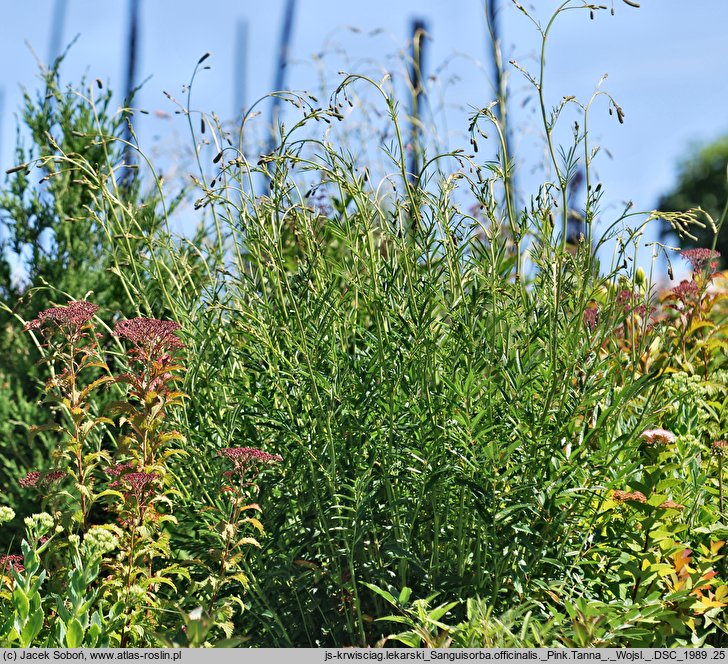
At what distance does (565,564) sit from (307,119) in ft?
4.84

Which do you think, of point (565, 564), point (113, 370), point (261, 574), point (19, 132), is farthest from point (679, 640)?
point (19, 132)

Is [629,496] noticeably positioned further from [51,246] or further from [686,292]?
[51,246]

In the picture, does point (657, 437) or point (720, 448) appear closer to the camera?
point (657, 437)

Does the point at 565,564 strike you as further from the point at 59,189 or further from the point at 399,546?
the point at 59,189

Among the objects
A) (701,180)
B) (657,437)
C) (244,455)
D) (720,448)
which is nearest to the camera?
(244,455)

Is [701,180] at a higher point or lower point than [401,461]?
higher

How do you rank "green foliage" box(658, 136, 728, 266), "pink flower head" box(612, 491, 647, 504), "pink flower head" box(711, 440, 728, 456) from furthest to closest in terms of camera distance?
"green foliage" box(658, 136, 728, 266)
"pink flower head" box(711, 440, 728, 456)
"pink flower head" box(612, 491, 647, 504)

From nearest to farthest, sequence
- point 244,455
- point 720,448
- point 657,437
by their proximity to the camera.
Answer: point 244,455, point 657,437, point 720,448

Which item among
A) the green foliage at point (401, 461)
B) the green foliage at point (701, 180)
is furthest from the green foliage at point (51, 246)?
the green foliage at point (701, 180)

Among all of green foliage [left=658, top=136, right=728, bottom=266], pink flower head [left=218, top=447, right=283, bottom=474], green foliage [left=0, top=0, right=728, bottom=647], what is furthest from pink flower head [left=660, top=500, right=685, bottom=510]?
green foliage [left=658, top=136, right=728, bottom=266]

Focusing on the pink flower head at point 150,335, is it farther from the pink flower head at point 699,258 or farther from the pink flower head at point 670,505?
the pink flower head at point 699,258

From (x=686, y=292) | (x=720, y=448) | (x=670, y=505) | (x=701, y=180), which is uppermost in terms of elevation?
(x=701, y=180)

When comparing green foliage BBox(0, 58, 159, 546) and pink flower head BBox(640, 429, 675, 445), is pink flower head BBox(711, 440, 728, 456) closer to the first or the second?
pink flower head BBox(640, 429, 675, 445)

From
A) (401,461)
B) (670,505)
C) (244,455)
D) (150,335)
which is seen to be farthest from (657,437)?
(150,335)
